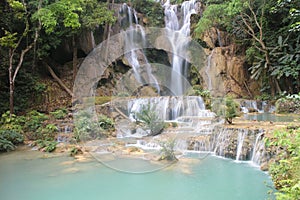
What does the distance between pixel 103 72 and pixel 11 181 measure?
856 centimetres

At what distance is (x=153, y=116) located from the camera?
7.26 metres

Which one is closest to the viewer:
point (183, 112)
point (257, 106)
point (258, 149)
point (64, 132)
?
point (258, 149)

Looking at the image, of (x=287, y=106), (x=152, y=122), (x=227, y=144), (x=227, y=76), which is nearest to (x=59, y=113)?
(x=152, y=122)

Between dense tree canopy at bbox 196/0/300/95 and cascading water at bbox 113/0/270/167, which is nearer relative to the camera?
cascading water at bbox 113/0/270/167

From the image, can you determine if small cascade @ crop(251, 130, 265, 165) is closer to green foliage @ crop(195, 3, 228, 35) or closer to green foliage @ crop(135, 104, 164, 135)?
green foliage @ crop(135, 104, 164, 135)

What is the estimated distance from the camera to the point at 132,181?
436cm

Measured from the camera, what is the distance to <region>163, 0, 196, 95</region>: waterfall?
1361cm

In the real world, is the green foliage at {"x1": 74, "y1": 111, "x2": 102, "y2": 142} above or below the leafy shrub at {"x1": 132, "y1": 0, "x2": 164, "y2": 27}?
below

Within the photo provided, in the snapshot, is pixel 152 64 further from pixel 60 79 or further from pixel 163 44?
pixel 60 79

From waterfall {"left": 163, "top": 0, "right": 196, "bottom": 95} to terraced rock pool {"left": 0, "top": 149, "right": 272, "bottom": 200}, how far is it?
860 centimetres

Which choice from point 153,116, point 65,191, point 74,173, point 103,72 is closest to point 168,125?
point 153,116

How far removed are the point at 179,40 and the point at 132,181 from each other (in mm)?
10595

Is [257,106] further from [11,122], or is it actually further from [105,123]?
[11,122]

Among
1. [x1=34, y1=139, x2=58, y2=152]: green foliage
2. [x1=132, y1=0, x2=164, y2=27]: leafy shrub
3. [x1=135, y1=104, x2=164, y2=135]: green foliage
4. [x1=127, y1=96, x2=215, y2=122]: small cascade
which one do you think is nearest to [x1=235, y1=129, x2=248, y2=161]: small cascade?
[x1=135, y1=104, x2=164, y2=135]: green foliage
